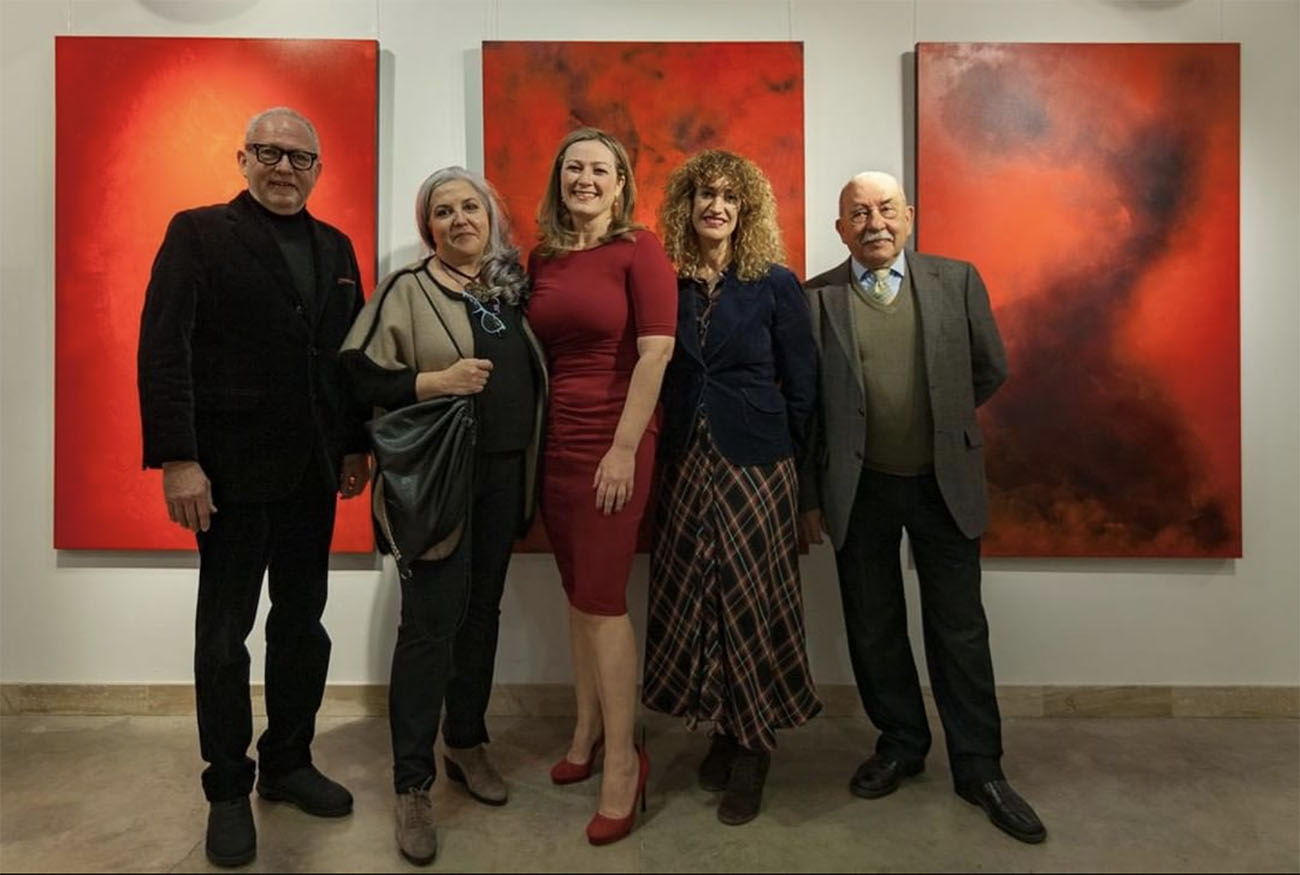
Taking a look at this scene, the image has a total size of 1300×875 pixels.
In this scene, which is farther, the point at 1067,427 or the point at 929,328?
the point at 1067,427

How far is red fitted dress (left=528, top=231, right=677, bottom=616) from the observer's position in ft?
7.36

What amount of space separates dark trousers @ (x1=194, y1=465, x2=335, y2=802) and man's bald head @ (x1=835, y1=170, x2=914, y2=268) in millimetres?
1715

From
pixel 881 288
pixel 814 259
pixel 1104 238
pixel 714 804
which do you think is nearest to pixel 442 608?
pixel 714 804

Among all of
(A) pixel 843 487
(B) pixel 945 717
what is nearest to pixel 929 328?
(A) pixel 843 487

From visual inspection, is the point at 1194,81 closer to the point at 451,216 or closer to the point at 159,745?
the point at 451,216

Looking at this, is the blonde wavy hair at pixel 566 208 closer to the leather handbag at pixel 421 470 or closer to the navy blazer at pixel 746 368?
the navy blazer at pixel 746 368

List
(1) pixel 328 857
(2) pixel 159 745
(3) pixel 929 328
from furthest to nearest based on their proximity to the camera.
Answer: (2) pixel 159 745, (3) pixel 929 328, (1) pixel 328 857

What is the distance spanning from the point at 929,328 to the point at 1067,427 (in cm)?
98

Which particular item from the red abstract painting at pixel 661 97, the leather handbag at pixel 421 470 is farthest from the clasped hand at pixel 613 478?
the red abstract painting at pixel 661 97

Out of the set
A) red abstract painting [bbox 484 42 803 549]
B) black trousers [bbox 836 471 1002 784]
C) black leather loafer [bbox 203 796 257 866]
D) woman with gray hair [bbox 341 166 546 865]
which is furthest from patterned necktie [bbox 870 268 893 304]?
black leather loafer [bbox 203 796 257 866]

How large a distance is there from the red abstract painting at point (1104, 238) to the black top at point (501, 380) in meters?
1.63

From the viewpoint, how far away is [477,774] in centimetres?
251

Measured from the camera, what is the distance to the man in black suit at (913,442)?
244 centimetres

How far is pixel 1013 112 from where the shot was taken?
3023mm
